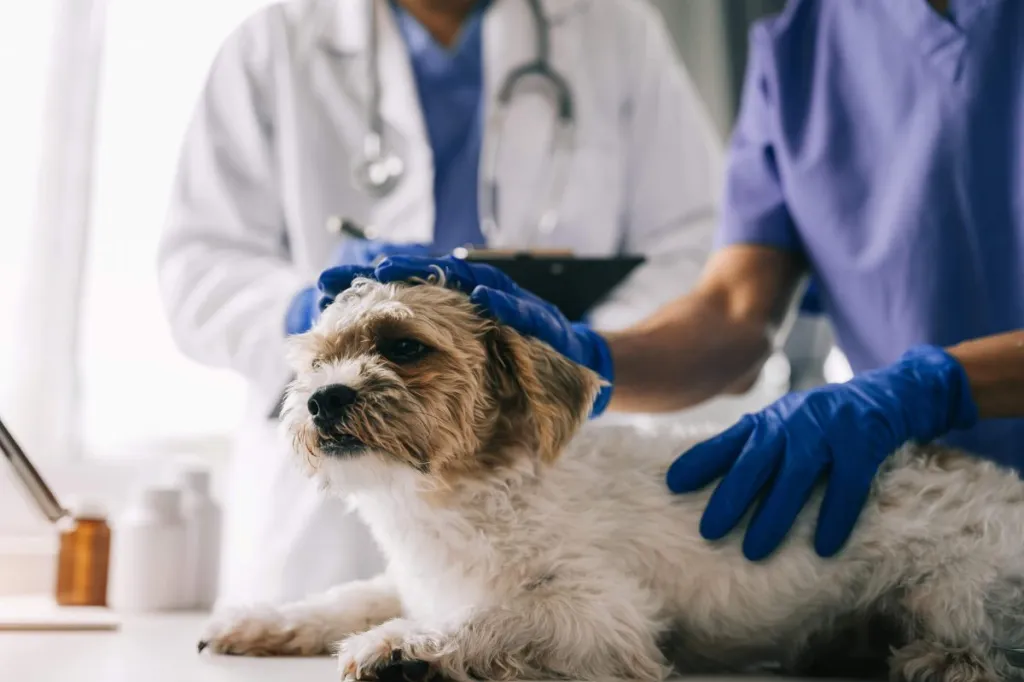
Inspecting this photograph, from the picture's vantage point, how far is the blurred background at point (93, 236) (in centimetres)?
200

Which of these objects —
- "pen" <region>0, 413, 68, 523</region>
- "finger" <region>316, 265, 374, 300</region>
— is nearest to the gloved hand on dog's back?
"finger" <region>316, 265, 374, 300</region>

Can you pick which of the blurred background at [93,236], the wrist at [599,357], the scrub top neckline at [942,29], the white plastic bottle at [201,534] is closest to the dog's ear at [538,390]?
the wrist at [599,357]

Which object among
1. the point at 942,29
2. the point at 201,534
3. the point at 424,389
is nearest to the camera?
the point at 424,389

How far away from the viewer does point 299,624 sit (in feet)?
3.35

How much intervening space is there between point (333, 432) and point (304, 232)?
0.90 metres

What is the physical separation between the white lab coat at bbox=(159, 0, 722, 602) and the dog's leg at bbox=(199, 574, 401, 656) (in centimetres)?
52

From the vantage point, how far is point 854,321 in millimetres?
1401

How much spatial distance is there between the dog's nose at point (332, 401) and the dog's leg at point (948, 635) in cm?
60

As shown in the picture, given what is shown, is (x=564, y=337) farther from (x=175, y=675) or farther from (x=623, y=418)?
(x=623, y=418)

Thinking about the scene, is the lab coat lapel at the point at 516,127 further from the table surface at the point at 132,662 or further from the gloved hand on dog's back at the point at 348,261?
the table surface at the point at 132,662

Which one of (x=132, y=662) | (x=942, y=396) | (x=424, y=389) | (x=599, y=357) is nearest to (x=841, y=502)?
(x=942, y=396)

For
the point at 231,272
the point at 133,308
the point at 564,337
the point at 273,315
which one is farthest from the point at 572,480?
the point at 133,308

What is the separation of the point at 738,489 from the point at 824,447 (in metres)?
0.11

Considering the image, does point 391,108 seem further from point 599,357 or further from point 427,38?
point 599,357
